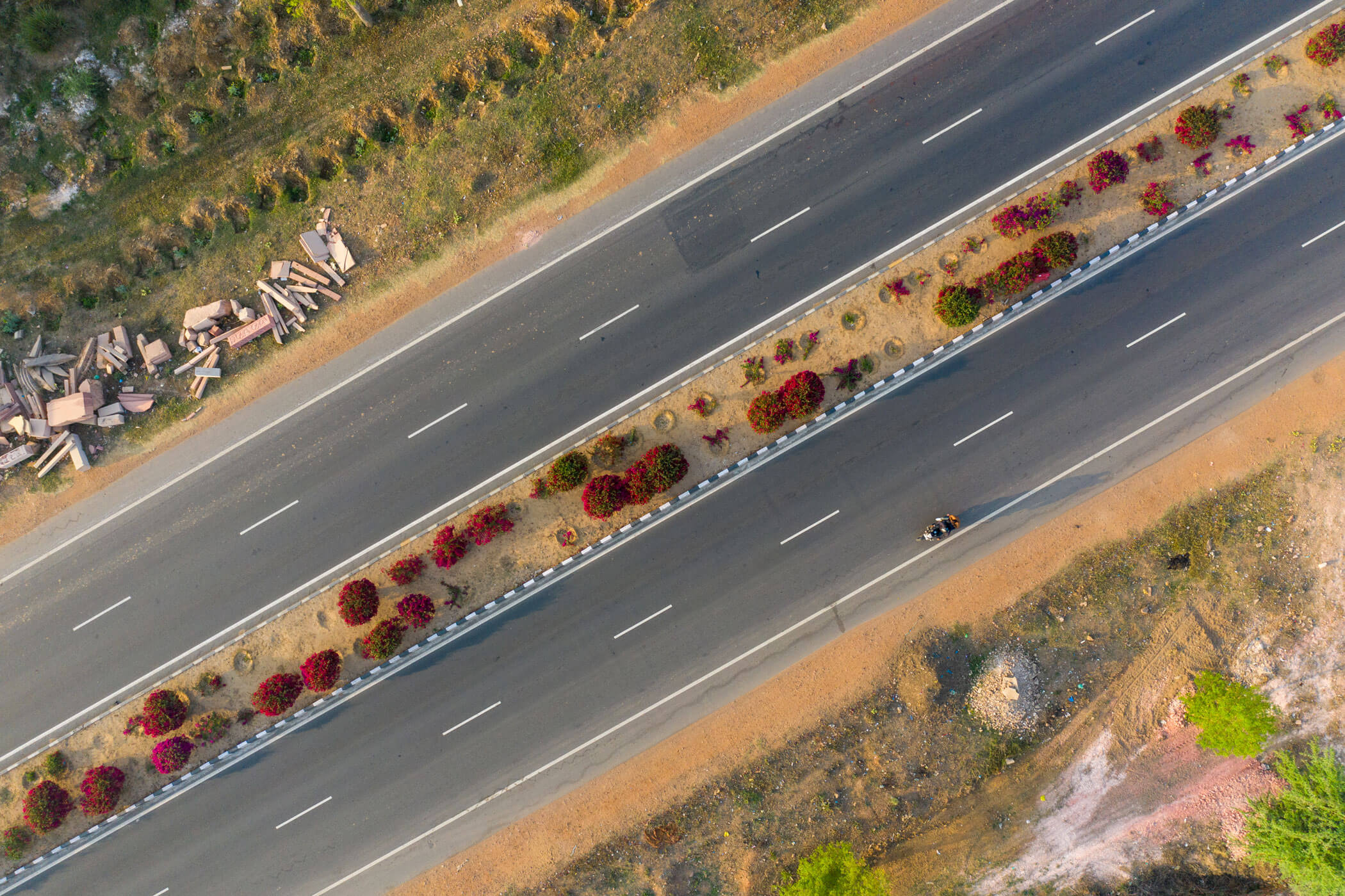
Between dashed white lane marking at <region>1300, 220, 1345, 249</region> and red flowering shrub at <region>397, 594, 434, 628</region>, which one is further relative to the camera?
dashed white lane marking at <region>1300, 220, 1345, 249</region>

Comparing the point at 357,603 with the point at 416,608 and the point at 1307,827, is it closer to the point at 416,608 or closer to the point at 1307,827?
the point at 416,608

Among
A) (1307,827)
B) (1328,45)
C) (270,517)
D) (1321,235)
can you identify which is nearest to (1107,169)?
(1321,235)

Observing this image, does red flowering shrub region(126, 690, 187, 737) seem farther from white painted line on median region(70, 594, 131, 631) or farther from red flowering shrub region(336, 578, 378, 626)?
red flowering shrub region(336, 578, 378, 626)

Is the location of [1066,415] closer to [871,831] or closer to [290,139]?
[871,831]

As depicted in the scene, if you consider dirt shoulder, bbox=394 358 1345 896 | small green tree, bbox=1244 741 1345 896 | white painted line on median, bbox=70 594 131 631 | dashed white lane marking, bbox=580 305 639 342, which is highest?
dashed white lane marking, bbox=580 305 639 342

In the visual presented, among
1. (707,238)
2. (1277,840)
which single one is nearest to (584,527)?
(707,238)

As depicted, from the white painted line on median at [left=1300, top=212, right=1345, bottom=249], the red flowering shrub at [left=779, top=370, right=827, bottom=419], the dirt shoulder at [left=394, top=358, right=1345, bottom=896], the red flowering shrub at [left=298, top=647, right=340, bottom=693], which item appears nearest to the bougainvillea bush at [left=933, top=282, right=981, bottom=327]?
the red flowering shrub at [left=779, top=370, right=827, bottom=419]
